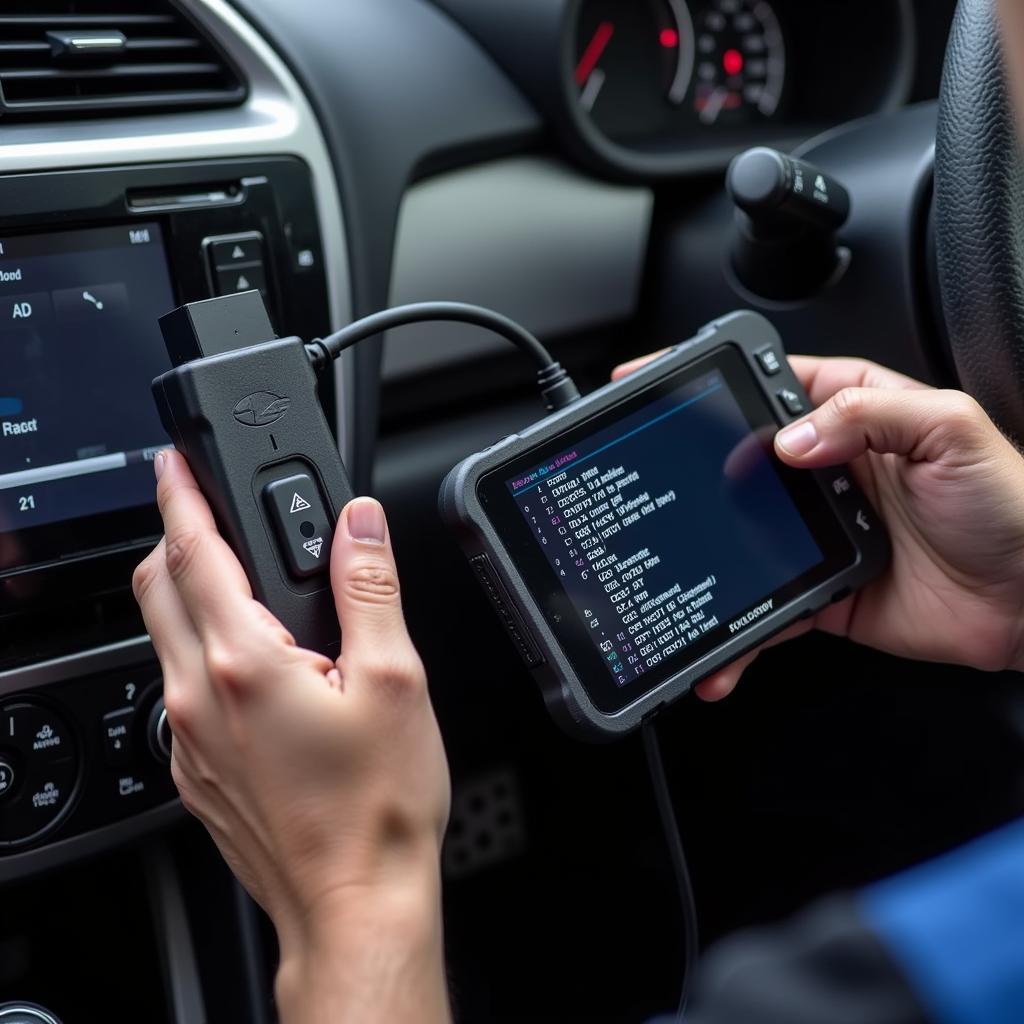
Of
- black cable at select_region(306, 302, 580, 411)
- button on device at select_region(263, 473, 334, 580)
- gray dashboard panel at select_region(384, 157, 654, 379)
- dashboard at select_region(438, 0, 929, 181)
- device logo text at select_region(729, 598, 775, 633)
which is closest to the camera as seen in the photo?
Answer: button on device at select_region(263, 473, 334, 580)

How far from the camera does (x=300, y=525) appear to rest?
788 millimetres

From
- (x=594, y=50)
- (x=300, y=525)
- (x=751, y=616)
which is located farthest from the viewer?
(x=594, y=50)

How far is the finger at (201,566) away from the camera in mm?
696

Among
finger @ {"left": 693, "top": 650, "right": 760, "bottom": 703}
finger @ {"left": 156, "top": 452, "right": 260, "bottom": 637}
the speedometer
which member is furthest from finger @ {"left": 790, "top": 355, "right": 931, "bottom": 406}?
finger @ {"left": 156, "top": 452, "right": 260, "bottom": 637}

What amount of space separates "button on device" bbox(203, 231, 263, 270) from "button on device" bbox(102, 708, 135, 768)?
0.36 meters

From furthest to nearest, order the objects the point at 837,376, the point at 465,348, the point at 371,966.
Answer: the point at 465,348 < the point at 837,376 < the point at 371,966

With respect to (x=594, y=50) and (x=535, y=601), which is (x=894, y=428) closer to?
(x=535, y=601)

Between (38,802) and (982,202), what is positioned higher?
(982,202)

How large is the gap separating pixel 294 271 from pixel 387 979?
1.94 ft

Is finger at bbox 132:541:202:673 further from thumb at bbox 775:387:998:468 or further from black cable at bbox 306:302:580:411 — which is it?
thumb at bbox 775:387:998:468

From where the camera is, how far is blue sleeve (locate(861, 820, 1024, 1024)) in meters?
0.40

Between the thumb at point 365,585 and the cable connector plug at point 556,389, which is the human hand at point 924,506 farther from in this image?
the thumb at point 365,585

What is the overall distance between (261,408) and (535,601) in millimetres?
237

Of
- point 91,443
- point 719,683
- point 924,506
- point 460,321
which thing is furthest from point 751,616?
point 91,443
